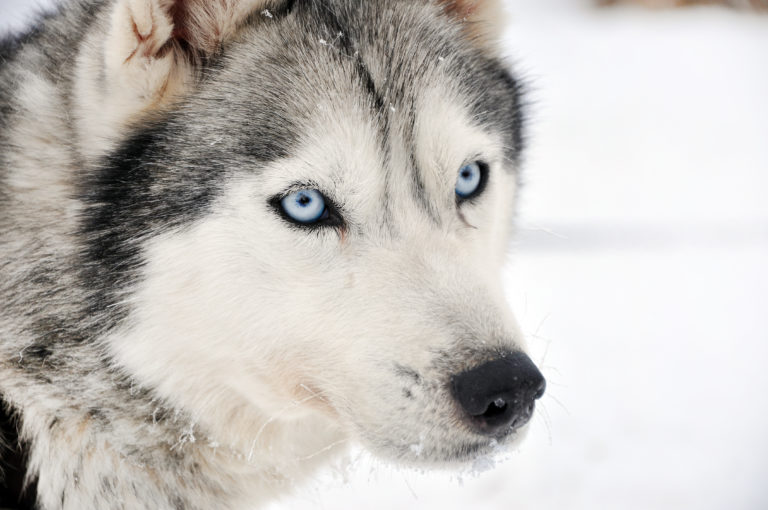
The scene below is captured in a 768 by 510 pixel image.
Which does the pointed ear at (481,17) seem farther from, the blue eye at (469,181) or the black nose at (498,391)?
the black nose at (498,391)

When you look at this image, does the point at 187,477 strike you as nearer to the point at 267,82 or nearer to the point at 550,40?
the point at 267,82

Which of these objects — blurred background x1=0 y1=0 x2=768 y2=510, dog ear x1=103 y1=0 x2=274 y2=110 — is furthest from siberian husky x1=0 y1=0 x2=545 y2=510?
blurred background x1=0 y1=0 x2=768 y2=510

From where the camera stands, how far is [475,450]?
6.19 feet

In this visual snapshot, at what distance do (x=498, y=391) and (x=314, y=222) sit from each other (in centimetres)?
67

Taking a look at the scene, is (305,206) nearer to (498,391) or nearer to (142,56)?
(142,56)

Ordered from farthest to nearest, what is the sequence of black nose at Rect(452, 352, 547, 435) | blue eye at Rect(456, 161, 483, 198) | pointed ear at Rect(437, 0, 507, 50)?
pointed ear at Rect(437, 0, 507, 50) < blue eye at Rect(456, 161, 483, 198) < black nose at Rect(452, 352, 547, 435)

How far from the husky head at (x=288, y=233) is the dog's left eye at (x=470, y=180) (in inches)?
3.6

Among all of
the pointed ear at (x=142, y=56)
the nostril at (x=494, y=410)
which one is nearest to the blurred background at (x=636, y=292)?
the nostril at (x=494, y=410)

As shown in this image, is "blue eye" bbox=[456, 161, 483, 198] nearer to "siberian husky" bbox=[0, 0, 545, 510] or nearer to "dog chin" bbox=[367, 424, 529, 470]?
"siberian husky" bbox=[0, 0, 545, 510]

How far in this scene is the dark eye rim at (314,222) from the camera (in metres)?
2.00

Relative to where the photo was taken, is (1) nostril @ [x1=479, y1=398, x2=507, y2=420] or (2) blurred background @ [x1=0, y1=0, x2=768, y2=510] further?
(2) blurred background @ [x1=0, y1=0, x2=768, y2=510]

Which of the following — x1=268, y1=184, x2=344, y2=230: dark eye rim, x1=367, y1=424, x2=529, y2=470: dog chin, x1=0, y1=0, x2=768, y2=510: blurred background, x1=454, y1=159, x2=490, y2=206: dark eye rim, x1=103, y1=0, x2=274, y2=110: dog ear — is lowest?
x1=0, y1=0, x2=768, y2=510: blurred background

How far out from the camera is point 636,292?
589cm

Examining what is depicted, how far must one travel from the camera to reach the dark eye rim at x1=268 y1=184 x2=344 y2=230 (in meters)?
2.00
